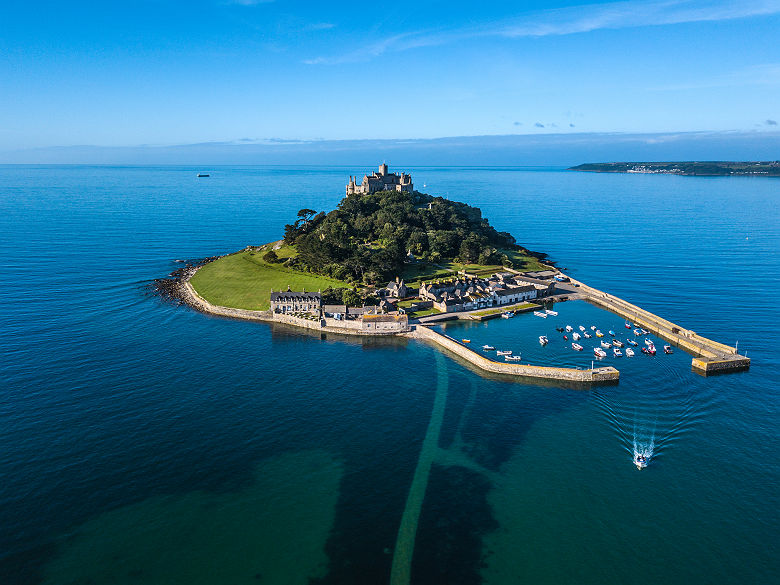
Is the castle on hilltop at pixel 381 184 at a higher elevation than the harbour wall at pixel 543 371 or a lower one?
higher

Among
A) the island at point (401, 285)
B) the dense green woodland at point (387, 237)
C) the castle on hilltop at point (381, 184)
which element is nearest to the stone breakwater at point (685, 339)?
the island at point (401, 285)

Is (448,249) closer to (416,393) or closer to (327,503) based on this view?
(416,393)

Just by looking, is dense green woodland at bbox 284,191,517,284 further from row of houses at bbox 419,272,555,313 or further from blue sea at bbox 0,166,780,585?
blue sea at bbox 0,166,780,585

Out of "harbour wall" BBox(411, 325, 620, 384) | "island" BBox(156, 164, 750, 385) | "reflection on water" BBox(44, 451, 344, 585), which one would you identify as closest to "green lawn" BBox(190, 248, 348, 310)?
"island" BBox(156, 164, 750, 385)

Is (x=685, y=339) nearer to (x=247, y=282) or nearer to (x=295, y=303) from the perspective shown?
(x=295, y=303)

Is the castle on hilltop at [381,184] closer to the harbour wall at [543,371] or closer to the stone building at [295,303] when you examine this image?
the stone building at [295,303]

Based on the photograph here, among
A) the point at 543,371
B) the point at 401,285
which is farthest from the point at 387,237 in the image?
the point at 543,371

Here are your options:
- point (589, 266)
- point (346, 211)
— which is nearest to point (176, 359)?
point (346, 211)
